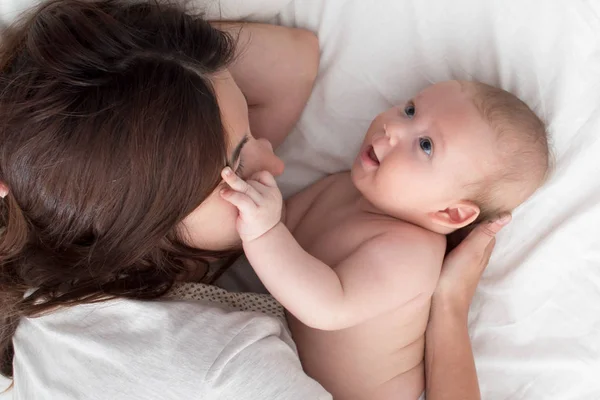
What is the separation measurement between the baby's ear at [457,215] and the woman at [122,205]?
1.13ft

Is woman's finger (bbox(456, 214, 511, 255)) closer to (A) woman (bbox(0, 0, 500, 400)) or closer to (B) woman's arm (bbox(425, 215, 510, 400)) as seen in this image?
(B) woman's arm (bbox(425, 215, 510, 400))

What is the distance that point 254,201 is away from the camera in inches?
39.5

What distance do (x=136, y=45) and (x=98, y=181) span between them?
22 centimetres

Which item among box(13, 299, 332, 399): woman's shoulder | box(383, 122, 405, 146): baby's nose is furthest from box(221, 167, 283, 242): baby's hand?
box(383, 122, 405, 146): baby's nose

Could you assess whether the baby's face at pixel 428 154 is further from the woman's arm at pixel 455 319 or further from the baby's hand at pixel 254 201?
the baby's hand at pixel 254 201

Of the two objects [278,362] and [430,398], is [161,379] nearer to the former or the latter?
[278,362]

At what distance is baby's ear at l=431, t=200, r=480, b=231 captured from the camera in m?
1.15

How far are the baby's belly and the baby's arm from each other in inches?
3.0

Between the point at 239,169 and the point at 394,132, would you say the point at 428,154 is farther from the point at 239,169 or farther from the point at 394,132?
the point at 239,169

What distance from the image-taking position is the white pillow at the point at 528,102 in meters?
1.22

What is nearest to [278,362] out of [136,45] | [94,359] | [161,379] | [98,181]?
[161,379]

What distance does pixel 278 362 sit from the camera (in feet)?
3.27

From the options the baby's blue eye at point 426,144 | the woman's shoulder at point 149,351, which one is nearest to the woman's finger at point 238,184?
the woman's shoulder at point 149,351

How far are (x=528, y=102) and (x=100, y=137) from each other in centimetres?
89
